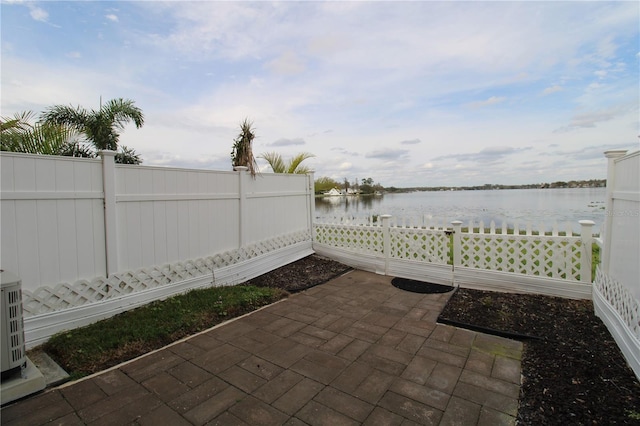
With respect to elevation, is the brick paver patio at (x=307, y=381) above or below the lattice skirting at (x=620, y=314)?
below

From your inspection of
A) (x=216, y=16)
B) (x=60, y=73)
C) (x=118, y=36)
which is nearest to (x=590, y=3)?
(x=216, y=16)

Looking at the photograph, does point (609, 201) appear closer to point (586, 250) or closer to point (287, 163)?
point (586, 250)

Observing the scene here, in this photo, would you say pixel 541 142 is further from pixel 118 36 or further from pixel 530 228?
pixel 118 36

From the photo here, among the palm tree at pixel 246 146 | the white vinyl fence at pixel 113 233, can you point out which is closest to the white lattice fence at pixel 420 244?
the white vinyl fence at pixel 113 233

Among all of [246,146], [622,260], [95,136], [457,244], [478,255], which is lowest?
[478,255]

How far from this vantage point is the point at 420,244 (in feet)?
16.6

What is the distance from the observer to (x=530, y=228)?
166 inches

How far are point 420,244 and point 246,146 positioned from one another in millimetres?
3553

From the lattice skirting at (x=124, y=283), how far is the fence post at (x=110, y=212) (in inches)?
7.4

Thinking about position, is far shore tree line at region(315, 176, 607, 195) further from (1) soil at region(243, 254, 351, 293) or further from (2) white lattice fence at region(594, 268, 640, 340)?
(2) white lattice fence at region(594, 268, 640, 340)

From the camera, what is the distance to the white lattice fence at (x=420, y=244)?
15.9 ft

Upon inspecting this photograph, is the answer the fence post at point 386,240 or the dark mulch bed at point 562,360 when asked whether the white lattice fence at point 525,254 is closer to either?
the dark mulch bed at point 562,360

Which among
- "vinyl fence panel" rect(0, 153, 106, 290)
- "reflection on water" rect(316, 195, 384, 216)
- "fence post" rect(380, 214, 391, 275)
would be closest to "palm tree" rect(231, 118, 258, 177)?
"reflection on water" rect(316, 195, 384, 216)

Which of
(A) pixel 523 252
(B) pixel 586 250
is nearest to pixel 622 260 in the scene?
(B) pixel 586 250
